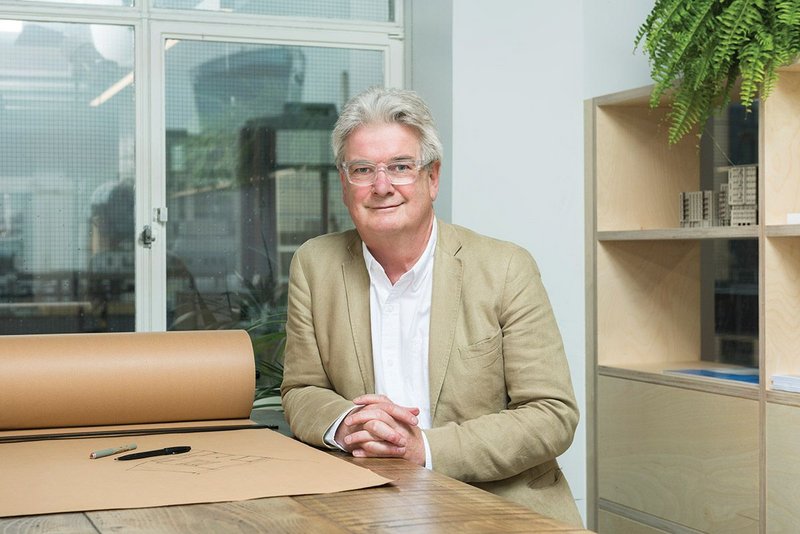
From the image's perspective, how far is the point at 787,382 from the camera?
92.2 inches

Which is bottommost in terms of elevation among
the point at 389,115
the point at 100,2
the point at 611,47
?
the point at 389,115

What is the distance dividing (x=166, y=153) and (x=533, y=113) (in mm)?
1149

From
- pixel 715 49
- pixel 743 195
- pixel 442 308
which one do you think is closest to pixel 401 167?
pixel 442 308

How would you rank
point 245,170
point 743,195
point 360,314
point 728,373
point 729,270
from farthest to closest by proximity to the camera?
point 245,170 < point 729,270 < point 728,373 < point 743,195 < point 360,314

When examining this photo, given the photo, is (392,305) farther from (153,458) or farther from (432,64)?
(432,64)

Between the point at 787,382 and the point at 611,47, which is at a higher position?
the point at 611,47

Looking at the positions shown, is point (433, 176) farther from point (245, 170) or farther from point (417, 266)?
point (245, 170)

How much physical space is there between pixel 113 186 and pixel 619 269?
1581 mm

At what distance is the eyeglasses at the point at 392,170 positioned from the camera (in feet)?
6.38

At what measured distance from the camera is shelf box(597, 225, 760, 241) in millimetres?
2473

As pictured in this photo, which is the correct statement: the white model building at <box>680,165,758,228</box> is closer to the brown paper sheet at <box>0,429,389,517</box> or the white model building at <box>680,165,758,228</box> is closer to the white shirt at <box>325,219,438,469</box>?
the white shirt at <box>325,219,438,469</box>

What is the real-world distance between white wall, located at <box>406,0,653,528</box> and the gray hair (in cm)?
105

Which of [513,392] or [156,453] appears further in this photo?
[513,392]

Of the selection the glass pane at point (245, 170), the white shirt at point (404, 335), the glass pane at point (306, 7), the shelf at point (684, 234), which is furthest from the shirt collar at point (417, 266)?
the glass pane at point (306, 7)
